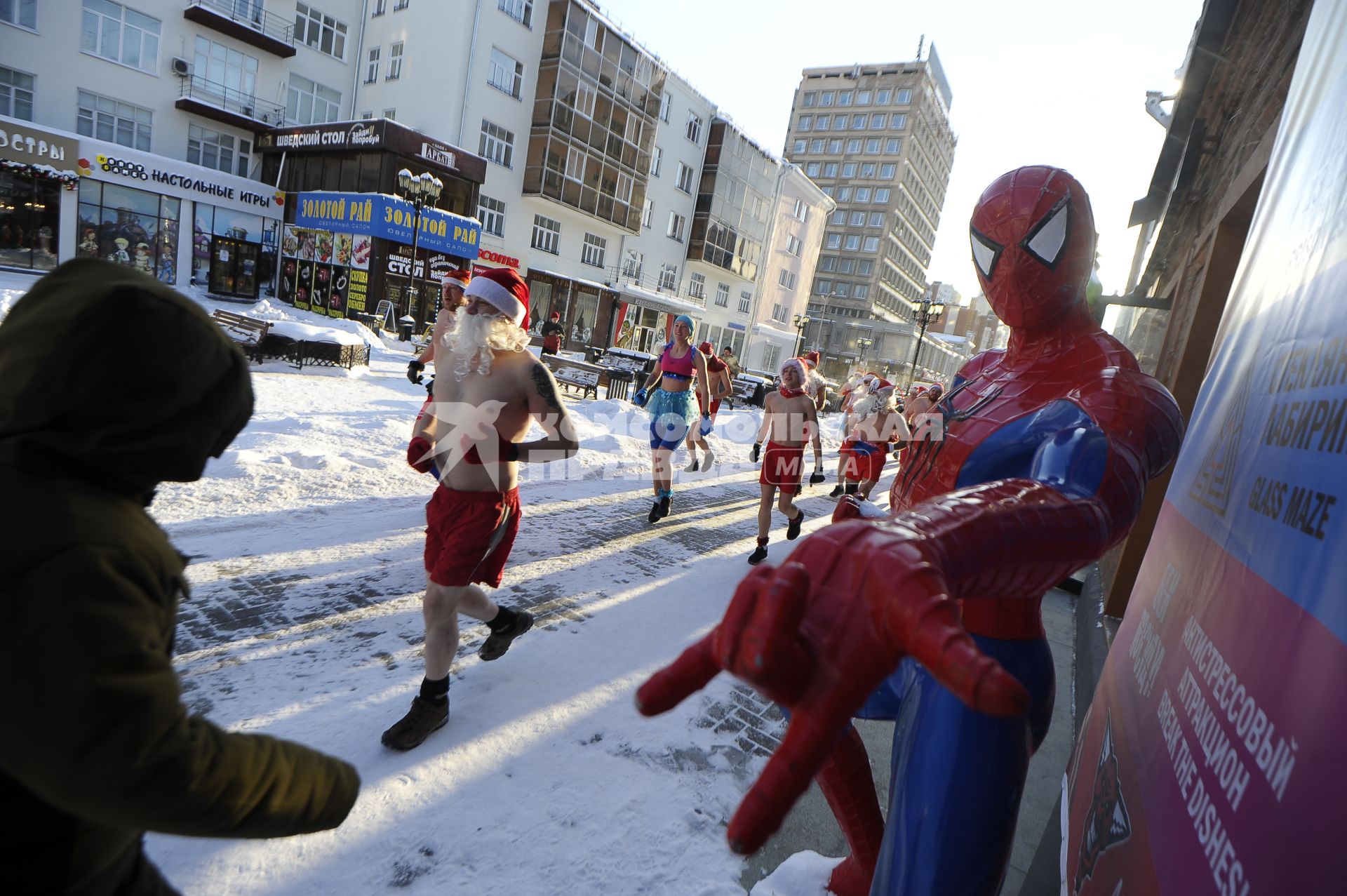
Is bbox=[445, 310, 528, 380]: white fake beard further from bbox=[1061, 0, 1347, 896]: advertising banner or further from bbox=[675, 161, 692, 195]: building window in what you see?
bbox=[675, 161, 692, 195]: building window

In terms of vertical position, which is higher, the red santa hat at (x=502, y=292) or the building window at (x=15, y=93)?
the building window at (x=15, y=93)

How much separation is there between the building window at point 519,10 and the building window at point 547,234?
281 inches

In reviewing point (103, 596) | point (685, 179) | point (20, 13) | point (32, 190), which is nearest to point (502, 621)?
point (103, 596)

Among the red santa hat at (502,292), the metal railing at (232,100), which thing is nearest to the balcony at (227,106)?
the metal railing at (232,100)

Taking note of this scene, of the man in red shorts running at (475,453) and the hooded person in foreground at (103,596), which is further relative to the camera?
the man in red shorts running at (475,453)

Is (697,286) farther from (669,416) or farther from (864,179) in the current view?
(864,179)

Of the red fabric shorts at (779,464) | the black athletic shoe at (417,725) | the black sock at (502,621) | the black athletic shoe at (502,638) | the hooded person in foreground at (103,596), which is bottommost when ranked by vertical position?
the black athletic shoe at (417,725)

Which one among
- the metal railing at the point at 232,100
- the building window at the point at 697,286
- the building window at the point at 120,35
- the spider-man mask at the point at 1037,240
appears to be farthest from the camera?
the building window at the point at 697,286

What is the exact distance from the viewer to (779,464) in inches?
243

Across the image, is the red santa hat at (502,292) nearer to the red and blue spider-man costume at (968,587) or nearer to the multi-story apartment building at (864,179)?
the red and blue spider-man costume at (968,587)

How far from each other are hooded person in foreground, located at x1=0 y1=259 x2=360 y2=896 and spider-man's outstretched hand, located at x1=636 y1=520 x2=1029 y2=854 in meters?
0.73

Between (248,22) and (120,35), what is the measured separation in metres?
4.23

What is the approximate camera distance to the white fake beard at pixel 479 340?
3.12 meters

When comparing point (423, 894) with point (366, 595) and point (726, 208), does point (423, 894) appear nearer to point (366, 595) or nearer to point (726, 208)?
point (366, 595)
